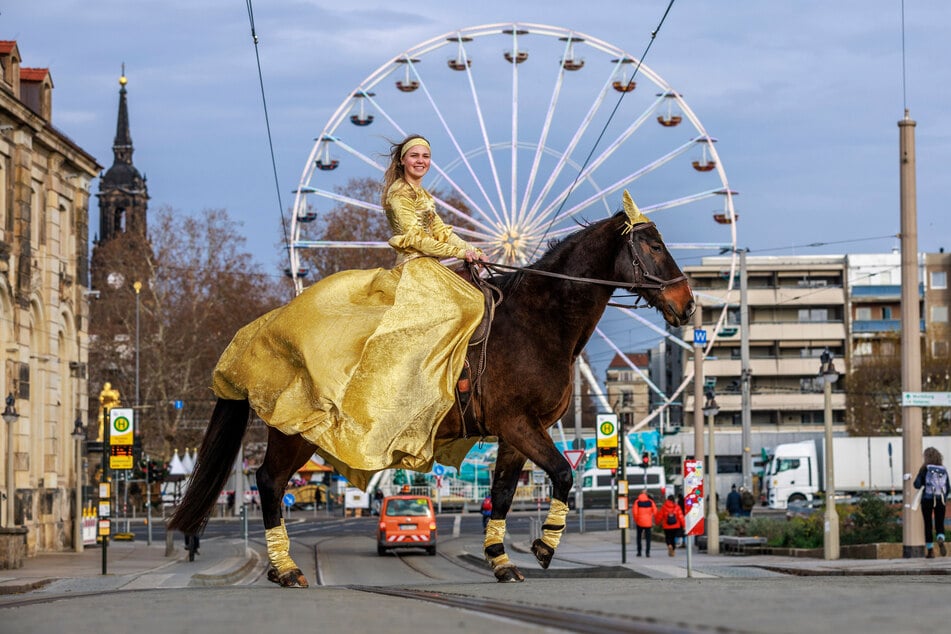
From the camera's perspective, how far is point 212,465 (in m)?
12.3

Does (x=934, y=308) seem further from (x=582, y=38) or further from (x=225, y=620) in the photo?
(x=225, y=620)

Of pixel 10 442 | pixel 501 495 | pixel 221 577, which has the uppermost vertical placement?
pixel 10 442

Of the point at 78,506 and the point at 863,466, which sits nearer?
the point at 78,506

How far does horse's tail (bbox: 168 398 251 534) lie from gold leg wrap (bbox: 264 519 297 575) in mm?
763

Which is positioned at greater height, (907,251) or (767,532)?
(907,251)

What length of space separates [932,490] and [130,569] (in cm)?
1635

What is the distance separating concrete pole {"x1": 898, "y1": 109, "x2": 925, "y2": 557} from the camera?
24734mm

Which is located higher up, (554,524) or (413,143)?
(413,143)

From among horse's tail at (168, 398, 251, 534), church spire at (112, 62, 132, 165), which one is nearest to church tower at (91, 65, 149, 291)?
church spire at (112, 62, 132, 165)

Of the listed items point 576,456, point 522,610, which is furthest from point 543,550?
point 576,456

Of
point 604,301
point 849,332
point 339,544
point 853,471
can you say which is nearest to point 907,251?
point 604,301

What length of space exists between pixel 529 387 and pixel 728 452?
8065 centimetres

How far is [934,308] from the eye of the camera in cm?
11350

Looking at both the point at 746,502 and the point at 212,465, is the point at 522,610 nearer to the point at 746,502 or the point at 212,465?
the point at 212,465
